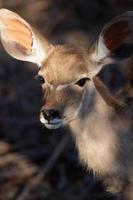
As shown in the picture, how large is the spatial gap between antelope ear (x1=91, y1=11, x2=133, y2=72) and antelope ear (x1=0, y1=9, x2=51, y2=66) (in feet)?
1.08

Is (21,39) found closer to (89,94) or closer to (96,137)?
(89,94)

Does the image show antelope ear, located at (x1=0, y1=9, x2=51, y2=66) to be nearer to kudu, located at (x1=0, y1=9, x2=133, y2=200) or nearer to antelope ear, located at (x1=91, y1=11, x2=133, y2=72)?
kudu, located at (x1=0, y1=9, x2=133, y2=200)

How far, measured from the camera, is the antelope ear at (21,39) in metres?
5.26

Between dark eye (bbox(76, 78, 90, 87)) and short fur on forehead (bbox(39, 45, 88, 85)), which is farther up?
short fur on forehead (bbox(39, 45, 88, 85))

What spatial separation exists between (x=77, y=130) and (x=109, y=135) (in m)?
0.20

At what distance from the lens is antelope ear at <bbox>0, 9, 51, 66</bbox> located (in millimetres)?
5262

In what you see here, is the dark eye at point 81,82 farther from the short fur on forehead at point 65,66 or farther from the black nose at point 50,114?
the black nose at point 50,114

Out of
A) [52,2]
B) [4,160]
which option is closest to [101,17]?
[52,2]

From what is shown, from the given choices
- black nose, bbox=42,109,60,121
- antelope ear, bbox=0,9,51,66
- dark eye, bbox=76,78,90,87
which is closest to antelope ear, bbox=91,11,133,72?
dark eye, bbox=76,78,90,87

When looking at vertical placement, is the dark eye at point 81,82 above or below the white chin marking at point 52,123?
above

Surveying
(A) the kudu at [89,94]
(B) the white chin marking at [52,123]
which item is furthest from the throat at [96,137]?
(B) the white chin marking at [52,123]

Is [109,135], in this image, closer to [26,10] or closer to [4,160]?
[4,160]

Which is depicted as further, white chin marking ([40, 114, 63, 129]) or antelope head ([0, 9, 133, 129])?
antelope head ([0, 9, 133, 129])

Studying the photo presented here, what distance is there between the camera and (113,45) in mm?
5102
